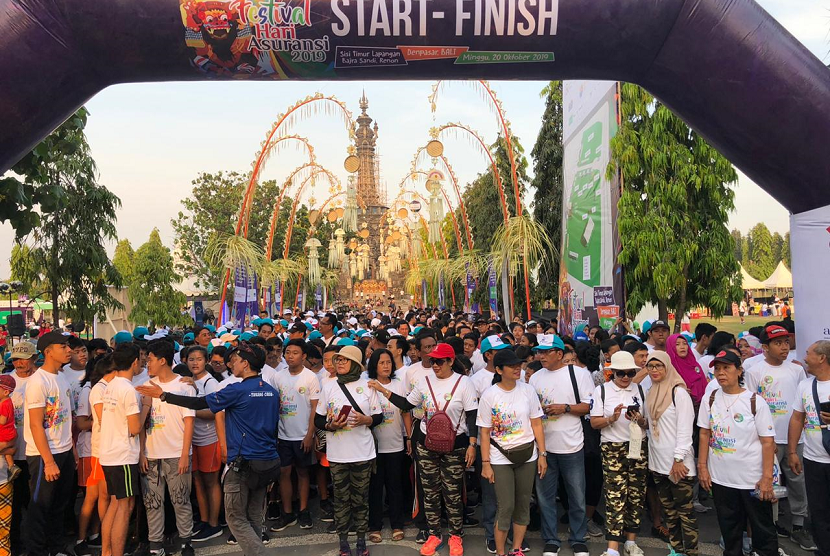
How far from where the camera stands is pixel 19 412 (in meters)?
6.00

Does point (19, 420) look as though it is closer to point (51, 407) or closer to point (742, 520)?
point (51, 407)

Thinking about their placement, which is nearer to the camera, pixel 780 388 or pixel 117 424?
pixel 117 424

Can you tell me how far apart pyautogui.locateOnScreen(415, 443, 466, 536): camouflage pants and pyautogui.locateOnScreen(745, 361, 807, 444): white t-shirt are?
287 centimetres

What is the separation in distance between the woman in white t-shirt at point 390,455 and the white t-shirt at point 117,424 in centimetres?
209

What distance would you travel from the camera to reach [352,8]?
20.9 ft

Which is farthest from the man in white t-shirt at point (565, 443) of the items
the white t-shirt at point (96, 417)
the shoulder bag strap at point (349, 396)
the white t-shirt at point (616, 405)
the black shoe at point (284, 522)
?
the white t-shirt at point (96, 417)

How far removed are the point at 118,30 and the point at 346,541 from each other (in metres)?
5.28

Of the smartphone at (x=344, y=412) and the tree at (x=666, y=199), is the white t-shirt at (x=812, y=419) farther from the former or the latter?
the tree at (x=666, y=199)

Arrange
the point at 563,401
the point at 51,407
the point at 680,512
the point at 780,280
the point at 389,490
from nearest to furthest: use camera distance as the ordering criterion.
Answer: the point at 680,512 < the point at 51,407 < the point at 563,401 < the point at 389,490 < the point at 780,280

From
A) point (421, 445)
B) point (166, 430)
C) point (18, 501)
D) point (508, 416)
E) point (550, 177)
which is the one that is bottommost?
point (18, 501)

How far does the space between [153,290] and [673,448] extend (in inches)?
925

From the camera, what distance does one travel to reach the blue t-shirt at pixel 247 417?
535cm

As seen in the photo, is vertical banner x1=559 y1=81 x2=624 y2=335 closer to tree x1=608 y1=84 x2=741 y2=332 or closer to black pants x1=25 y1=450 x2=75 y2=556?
tree x1=608 y1=84 x2=741 y2=332

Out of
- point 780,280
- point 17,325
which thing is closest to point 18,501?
point 17,325
